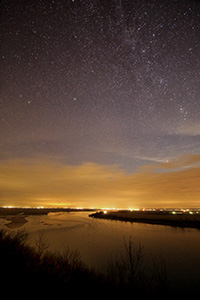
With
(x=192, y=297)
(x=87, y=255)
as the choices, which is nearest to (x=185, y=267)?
(x=192, y=297)

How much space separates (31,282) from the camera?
7102mm

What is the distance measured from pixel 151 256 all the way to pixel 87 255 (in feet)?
19.5

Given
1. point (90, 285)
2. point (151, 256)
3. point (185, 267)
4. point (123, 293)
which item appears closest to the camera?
point (123, 293)

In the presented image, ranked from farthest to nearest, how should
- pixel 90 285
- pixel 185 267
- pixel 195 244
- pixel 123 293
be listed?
1. pixel 195 244
2. pixel 185 267
3. pixel 90 285
4. pixel 123 293

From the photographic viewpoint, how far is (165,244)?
20.9 m

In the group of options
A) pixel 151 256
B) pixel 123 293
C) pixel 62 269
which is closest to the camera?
pixel 123 293

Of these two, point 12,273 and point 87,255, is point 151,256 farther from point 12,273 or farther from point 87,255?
point 12,273

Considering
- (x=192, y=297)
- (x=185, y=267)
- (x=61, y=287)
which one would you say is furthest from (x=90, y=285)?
(x=185, y=267)

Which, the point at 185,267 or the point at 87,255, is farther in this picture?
the point at 87,255

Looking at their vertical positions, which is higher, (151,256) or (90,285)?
(90,285)

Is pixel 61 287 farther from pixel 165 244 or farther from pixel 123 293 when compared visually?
pixel 165 244

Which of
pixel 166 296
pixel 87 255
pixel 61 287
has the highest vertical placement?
pixel 61 287

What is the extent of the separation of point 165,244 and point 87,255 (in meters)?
9.64

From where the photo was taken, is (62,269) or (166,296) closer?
(166,296)
